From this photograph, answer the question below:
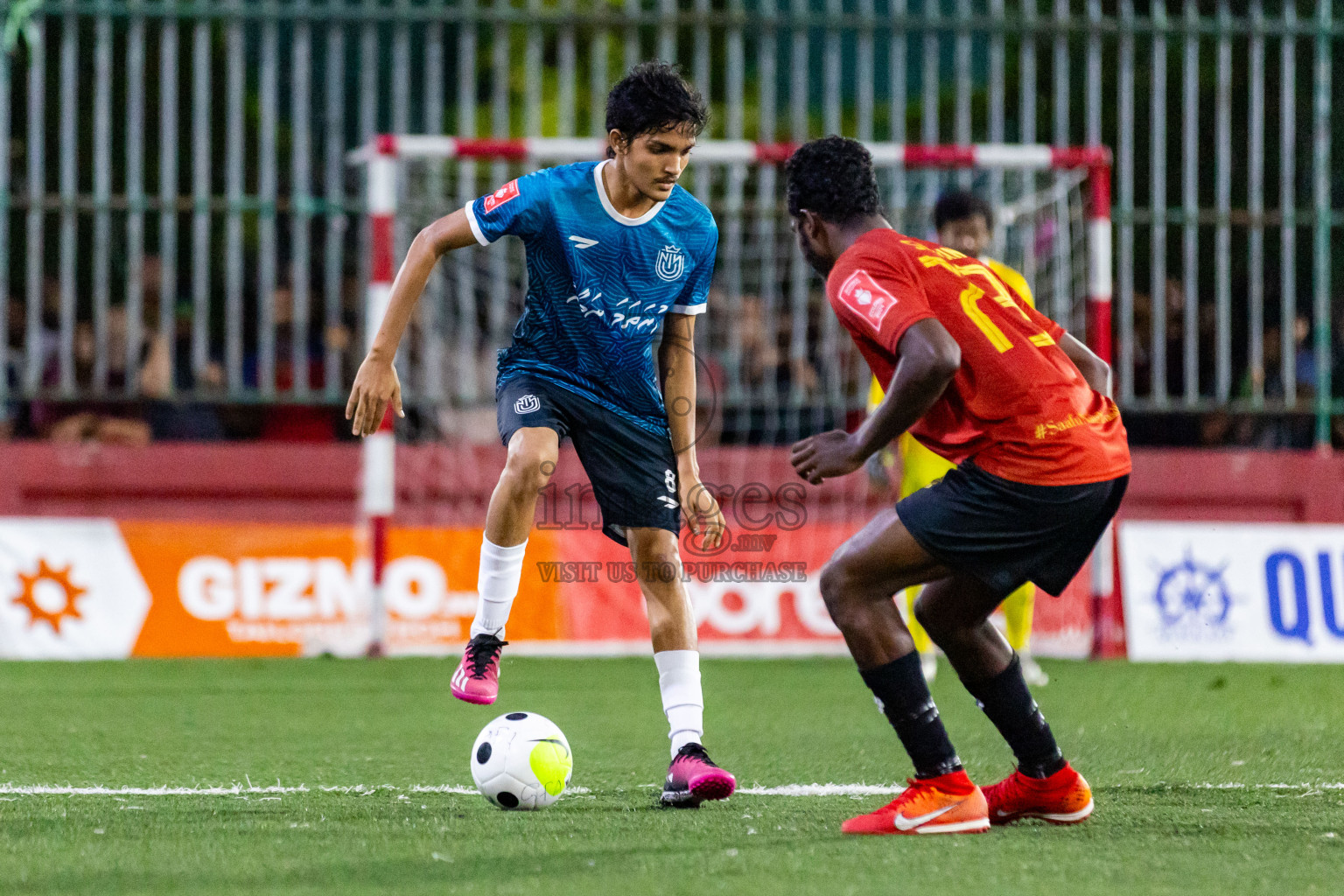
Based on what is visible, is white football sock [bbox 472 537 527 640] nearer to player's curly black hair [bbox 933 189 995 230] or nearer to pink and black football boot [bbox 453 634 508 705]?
pink and black football boot [bbox 453 634 508 705]

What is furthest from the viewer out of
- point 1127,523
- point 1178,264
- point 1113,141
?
point 1113,141

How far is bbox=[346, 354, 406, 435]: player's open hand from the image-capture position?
4.37 metres

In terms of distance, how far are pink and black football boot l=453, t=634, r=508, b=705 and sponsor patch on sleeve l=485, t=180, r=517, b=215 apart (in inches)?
49.4

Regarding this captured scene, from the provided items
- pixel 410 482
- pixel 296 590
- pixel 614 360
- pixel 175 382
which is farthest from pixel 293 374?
pixel 614 360

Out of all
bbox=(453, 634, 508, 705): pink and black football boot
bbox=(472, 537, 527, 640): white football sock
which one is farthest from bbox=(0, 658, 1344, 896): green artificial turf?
bbox=(472, 537, 527, 640): white football sock

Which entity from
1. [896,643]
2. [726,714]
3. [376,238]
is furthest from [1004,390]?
[376,238]

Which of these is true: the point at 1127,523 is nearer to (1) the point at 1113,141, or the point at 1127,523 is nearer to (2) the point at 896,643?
(1) the point at 1113,141

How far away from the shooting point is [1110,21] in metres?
10.4

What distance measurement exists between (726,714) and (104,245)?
17.7 ft

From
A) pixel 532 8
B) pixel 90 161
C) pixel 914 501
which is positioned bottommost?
pixel 914 501

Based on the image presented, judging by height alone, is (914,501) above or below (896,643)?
above

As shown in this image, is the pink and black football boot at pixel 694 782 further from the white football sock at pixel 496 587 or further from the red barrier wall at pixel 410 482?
the red barrier wall at pixel 410 482

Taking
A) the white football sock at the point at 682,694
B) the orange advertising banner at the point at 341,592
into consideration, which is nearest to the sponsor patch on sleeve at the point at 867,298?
the white football sock at the point at 682,694

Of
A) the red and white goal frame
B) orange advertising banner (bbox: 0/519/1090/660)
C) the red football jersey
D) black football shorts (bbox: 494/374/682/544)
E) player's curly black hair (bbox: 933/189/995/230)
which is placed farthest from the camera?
orange advertising banner (bbox: 0/519/1090/660)
